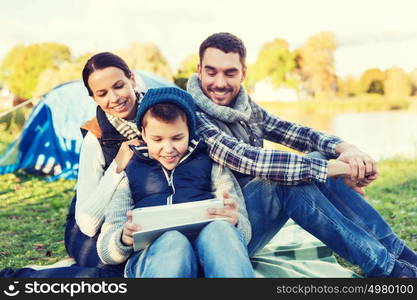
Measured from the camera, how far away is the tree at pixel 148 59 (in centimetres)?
985

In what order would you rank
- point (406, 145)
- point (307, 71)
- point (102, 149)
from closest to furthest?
point (102, 149), point (406, 145), point (307, 71)

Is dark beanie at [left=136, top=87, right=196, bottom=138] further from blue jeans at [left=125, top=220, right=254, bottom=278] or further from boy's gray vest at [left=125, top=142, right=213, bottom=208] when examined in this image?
blue jeans at [left=125, top=220, right=254, bottom=278]

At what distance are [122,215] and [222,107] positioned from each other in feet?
3.04

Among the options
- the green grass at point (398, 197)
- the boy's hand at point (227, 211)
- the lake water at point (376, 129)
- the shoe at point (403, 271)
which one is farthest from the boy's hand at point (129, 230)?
the lake water at point (376, 129)

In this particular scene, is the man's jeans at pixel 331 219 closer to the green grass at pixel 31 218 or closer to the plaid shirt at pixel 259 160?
the plaid shirt at pixel 259 160

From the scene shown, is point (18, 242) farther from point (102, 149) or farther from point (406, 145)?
point (406, 145)

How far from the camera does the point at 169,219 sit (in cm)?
221

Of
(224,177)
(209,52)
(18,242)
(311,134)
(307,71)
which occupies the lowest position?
(18,242)

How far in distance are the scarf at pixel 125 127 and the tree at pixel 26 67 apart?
8.96 meters

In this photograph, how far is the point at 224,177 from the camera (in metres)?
2.56

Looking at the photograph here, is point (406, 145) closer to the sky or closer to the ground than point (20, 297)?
closer to the sky

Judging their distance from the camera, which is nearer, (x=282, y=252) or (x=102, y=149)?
(x=102, y=149)

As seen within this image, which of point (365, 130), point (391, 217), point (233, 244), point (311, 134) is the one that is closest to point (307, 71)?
point (365, 130)

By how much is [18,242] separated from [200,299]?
2.48 meters
